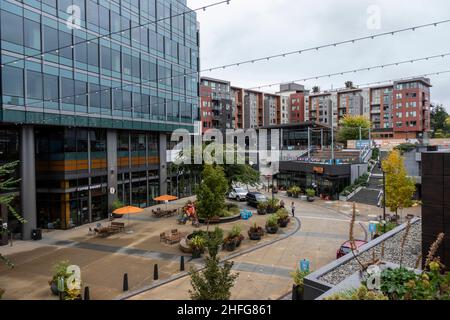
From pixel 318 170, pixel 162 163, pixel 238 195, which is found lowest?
pixel 238 195

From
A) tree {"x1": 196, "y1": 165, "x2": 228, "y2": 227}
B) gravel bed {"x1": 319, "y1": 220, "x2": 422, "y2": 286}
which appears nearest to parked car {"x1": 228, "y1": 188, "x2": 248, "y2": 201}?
tree {"x1": 196, "y1": 165, "x2": 228, "y2": 227}

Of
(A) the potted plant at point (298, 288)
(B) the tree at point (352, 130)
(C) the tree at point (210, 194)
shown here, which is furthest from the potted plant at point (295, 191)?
(B) the tree at point (352, 130)

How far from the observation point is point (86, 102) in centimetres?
2970

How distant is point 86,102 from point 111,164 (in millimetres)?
6522

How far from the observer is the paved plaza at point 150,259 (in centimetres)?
1531

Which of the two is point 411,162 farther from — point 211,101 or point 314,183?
point 211,101

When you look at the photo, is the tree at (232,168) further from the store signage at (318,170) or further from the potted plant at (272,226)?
the store signage at (318,170)

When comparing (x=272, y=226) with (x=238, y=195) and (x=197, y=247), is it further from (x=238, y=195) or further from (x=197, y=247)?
(x=238, y=195)

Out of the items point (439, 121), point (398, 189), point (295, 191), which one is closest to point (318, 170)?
point (295, 191)

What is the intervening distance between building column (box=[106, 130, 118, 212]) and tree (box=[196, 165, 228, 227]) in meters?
13.3

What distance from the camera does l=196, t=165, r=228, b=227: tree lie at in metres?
22.5

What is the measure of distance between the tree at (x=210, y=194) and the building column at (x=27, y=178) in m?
13.0

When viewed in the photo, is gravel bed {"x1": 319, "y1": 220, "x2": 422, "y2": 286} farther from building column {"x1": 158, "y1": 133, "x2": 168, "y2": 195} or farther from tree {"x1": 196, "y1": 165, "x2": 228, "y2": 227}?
building column {"x1": 158, "y1": 133, "x2": 168, "y2": 195}

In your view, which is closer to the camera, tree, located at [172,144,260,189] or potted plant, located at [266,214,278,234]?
potted plant, located at [266,214,278,234]
